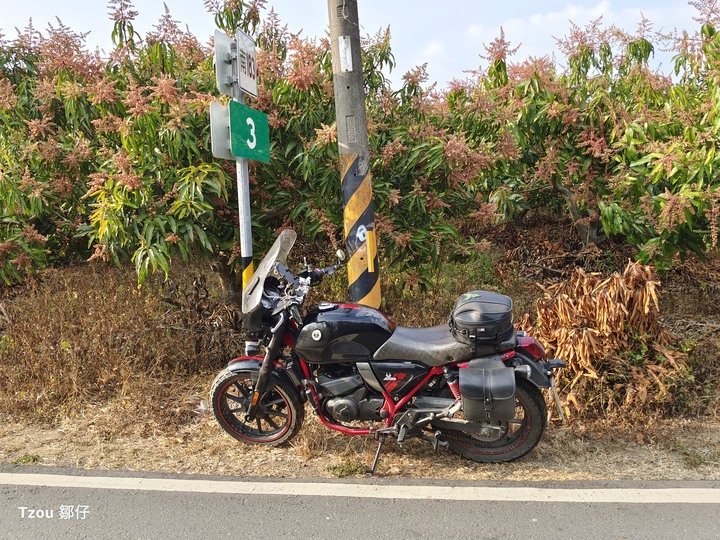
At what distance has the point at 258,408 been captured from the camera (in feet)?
13.1

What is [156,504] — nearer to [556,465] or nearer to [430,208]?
[556,465]

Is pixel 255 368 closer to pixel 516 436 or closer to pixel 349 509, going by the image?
pixel 349 509

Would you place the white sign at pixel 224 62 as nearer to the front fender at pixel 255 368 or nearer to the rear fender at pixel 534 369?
the front fender at pixel 255 368

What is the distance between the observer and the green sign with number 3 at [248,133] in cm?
425

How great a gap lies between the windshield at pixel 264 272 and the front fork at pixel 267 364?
20 centimetres

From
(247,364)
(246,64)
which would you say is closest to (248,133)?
(246,64)

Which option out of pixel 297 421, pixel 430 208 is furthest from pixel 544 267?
pixel 297 421

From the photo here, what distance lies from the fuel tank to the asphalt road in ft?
2.54

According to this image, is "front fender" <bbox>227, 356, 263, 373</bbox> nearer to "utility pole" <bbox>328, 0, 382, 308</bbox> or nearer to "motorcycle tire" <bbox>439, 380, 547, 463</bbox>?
"utility pole" <bbox>328, 0, 382, 308</bbox>

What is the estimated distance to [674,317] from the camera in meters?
5.61

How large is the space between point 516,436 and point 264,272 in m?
1.92

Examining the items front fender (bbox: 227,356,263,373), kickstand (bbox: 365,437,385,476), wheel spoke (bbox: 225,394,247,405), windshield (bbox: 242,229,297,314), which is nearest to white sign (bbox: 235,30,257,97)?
windshield (bbox: 242,229,297,314)

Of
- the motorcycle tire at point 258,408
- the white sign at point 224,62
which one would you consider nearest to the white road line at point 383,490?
the motorcycle tire at point 258,408

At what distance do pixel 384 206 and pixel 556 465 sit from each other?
8.34 feet
